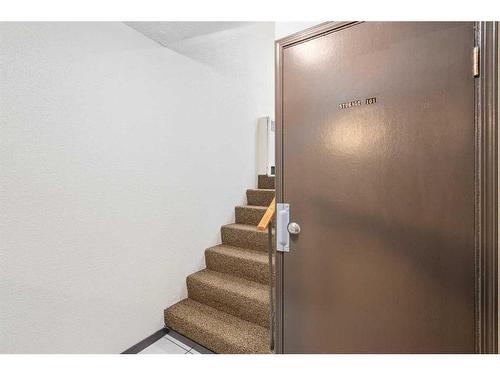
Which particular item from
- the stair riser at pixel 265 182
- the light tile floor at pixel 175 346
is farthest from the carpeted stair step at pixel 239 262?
the stair riser at pixel 265 182

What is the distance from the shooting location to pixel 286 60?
1315 mm

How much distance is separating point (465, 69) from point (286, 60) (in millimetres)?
772

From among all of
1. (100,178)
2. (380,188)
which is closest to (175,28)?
(100,178)

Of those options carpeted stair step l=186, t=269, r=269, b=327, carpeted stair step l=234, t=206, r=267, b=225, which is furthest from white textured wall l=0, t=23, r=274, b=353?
carpeted stair step l=234, t=206, r=267, b=225

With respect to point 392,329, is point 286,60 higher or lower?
higher

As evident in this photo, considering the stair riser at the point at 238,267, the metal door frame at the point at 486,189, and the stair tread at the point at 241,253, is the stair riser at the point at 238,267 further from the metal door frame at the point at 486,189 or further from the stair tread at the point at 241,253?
the metal door frame at the point at 486,189

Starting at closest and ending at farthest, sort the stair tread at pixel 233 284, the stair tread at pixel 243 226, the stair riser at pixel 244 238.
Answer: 1. the stair tread at pixel 233 284
2. the stair riser at pixel 244 238
3. the stair tread at pixel 243 226

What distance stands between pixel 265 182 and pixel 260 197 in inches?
12.4

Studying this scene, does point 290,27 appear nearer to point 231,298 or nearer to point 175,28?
point 175,28

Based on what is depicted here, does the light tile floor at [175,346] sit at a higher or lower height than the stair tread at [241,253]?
lower

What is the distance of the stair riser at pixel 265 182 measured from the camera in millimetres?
2980

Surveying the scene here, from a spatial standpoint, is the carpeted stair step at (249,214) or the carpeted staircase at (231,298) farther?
the carpeted stair step at (249,214)
